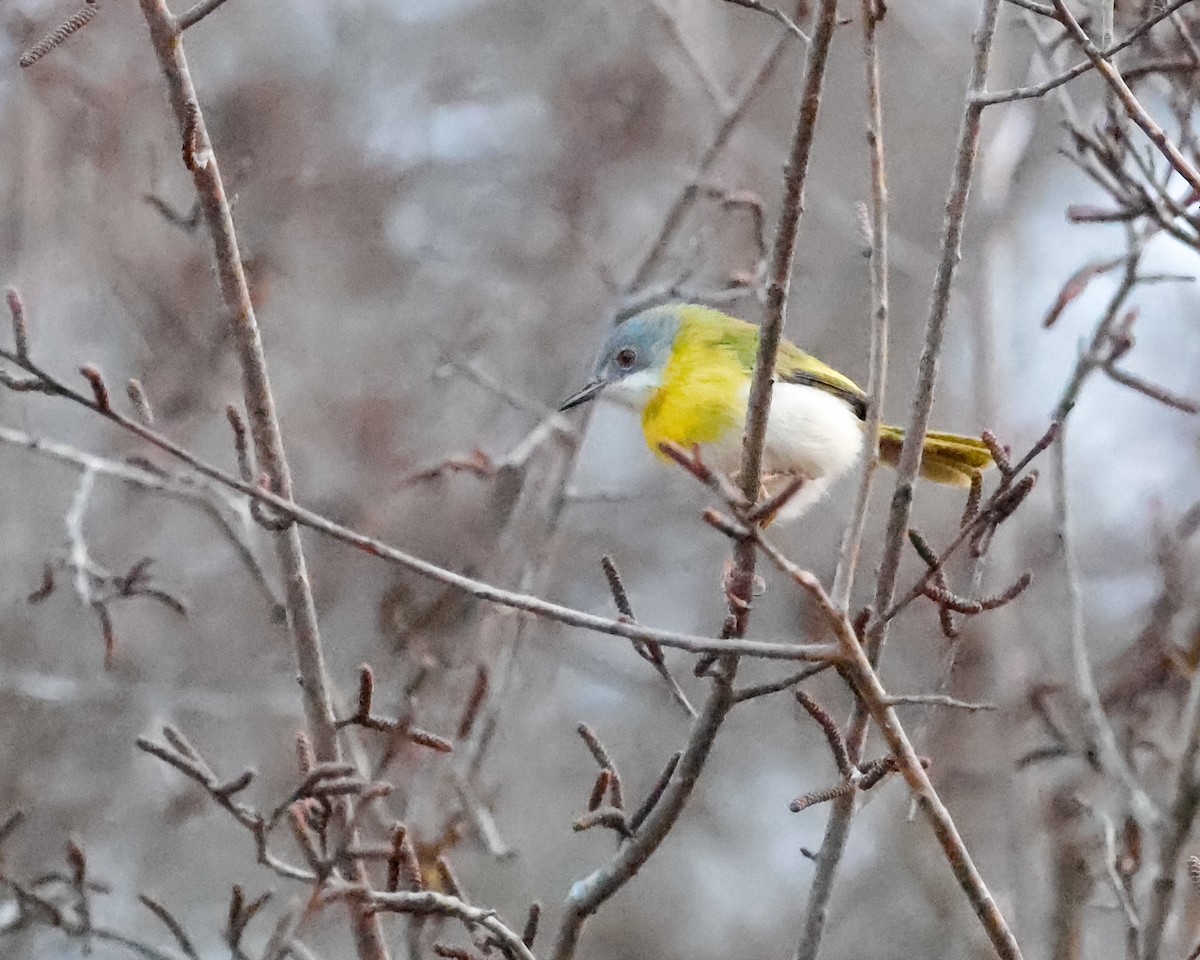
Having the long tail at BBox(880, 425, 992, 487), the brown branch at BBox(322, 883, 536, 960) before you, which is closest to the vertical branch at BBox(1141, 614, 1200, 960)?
the long tail at BBox(880, 425, 992, 487)

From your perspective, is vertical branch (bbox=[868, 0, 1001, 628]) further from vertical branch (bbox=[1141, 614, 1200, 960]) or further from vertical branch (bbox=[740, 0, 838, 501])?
vertical branch (bbox=[1141, 614, 1200, 960])

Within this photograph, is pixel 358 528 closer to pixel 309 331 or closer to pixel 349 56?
pixel 309 331

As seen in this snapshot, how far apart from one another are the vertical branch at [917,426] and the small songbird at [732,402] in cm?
118

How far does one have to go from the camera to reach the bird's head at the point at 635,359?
435 cm

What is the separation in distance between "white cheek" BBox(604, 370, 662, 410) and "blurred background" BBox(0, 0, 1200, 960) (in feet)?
0.67

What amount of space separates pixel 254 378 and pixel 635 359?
6.37 ft

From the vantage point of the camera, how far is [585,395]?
4484mm

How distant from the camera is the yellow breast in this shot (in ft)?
13.1

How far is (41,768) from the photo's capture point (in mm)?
5578

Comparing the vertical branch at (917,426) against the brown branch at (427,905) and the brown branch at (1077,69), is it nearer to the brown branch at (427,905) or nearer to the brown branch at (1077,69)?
the brown branch at (1077,69)

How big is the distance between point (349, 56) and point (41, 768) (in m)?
3.68

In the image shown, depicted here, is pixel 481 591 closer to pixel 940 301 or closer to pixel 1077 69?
pixel 940 301

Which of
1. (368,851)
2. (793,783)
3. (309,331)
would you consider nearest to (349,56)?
(309,331)

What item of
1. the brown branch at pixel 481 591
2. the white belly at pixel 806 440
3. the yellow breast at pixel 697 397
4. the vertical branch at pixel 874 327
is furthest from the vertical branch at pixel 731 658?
the white belly at pixel 806 440
